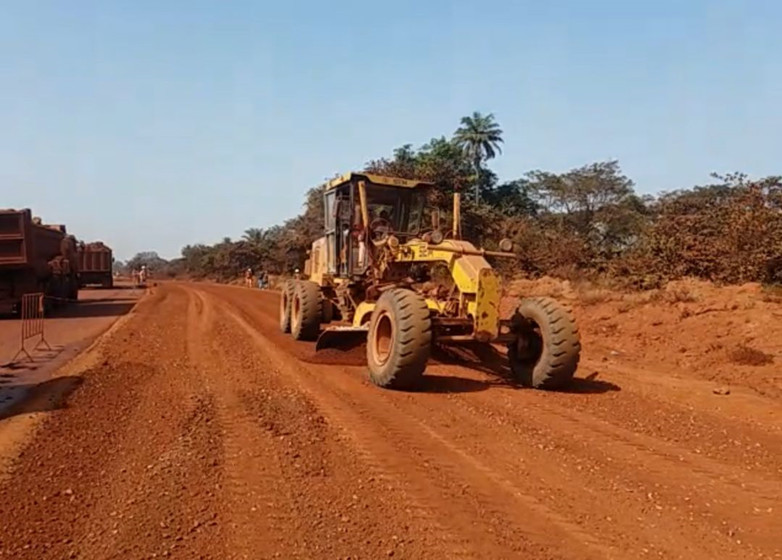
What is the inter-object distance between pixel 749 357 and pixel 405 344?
5860 mm

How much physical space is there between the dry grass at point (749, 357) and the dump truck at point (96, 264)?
34.5 m

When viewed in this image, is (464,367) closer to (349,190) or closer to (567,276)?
(349,190)

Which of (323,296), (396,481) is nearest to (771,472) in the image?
(396,481)

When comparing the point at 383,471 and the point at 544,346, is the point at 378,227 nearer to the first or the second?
the point at 544,346

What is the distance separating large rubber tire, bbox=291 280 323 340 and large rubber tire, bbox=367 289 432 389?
454 cm

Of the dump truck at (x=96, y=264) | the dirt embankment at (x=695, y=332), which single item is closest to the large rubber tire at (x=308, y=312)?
the dirt embankment at (x=695, y=332)

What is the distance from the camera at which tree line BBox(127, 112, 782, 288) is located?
15922 mm

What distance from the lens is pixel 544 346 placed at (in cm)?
855

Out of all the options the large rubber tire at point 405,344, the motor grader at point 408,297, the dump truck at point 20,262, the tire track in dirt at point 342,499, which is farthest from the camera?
the dump truck at point 20,262

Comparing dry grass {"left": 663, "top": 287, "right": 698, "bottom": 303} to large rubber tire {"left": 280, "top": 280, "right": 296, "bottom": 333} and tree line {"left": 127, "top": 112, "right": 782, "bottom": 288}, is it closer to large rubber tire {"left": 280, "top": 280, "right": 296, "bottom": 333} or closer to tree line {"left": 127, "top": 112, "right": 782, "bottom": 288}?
tree line {"left": 127, "top": 112, "right": 782, "bottom": 288}

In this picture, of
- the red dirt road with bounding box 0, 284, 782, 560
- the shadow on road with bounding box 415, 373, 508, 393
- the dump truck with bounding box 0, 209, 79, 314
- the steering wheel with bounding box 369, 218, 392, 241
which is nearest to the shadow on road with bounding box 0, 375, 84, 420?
the red dirt road with bounding box 0, 284, 782, 560

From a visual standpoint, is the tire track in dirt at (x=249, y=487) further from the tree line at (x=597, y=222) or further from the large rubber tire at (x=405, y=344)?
the tree line at (x=597, y=222)

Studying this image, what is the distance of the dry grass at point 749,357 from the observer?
1043 cm

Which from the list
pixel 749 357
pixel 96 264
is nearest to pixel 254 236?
pixel 96 264
